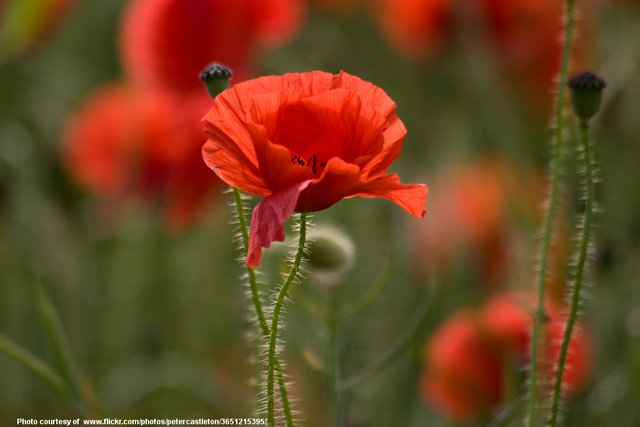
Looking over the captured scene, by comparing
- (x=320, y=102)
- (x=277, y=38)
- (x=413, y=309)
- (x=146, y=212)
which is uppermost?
(x=277, y=38)

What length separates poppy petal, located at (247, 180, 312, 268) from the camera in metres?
0.57

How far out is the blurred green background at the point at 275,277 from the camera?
1.32 metres

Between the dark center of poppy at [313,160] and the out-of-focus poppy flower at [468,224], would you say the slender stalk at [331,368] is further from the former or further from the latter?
the out-of-focus poppy flower at [468,224]

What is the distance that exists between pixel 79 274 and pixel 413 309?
571 millimetres

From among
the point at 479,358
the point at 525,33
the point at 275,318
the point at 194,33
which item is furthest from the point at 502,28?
the point at 275,318

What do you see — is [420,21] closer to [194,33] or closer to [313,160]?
[194,33]

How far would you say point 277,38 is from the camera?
6.01 ft

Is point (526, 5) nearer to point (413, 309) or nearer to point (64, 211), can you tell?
point (413, 309)

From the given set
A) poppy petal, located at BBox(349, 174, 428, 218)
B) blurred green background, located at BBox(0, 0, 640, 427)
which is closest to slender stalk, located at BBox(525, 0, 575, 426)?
poppy petal, located at BBox(349, 174, 428, 218)

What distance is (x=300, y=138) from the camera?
66 cm

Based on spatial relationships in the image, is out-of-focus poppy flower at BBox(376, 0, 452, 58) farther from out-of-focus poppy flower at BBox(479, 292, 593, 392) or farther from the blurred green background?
out-of-focus poppy flower at BBox(479, 292, 593, 392)

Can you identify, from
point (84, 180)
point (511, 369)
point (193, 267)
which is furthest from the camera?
point (84, 180)

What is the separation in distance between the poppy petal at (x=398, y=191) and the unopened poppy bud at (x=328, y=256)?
0.19 meters

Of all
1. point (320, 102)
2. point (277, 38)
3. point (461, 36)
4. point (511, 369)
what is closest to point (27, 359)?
point (320, 102)
